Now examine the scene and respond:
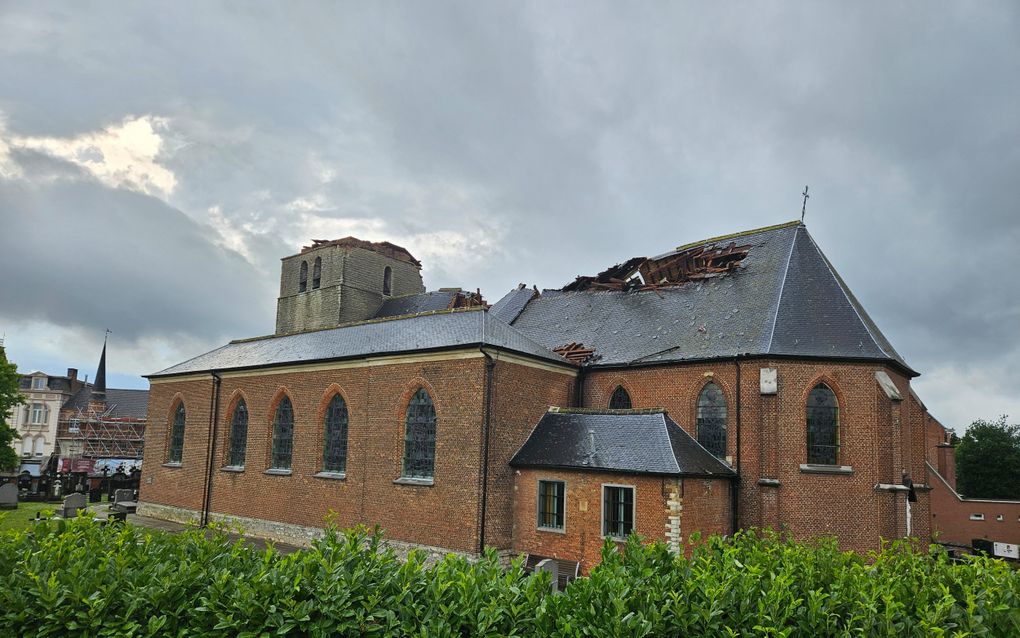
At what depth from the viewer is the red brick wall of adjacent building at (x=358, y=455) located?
1920 centimetres

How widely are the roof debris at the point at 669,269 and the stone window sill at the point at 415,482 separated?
1092cm

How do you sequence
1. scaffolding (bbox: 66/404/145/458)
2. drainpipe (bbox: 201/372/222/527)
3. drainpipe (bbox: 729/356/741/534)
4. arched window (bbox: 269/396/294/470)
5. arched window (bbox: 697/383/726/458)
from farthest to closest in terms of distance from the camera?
scaffolding (bbox: 66/404/145/458), drainpipe (bbox: 201/372/222/527), arched window (bbox: 269/396/294/470), arched window (bbox: 697/383/726/458), drainpipe (bbox: 729/356/741/534)

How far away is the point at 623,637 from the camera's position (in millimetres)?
5770

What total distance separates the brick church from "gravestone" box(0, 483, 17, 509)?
31.1 feet

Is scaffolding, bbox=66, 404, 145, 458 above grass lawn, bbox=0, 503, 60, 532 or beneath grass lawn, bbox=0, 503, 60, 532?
above

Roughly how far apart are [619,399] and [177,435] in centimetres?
1953

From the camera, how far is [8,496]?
2838cm

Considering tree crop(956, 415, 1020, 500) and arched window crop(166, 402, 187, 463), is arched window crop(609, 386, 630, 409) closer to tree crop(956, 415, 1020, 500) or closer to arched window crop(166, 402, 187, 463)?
arched window crop(166, 402, 187, 463)

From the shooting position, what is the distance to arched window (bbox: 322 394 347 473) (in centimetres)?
2275

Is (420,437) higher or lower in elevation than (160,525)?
higher

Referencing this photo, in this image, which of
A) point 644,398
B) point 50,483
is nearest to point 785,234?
point 644,398

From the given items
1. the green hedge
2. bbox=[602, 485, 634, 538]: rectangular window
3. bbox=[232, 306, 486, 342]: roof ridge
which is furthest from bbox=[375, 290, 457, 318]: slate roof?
the green hedge

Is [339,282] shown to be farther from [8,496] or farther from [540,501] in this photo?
[540,501]

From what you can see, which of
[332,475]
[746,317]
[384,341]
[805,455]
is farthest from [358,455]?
[805,455]
